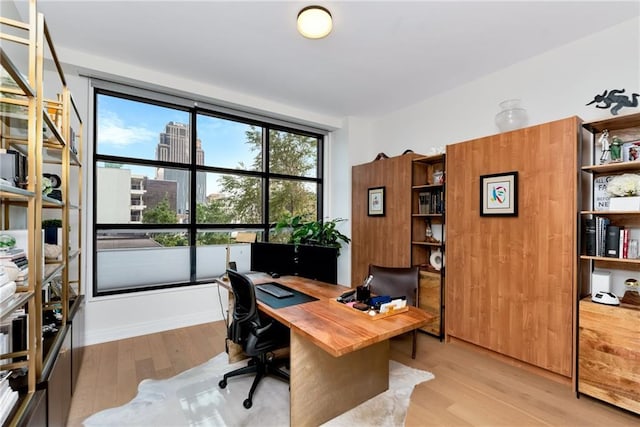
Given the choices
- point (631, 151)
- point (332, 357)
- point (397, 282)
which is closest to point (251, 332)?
point (332, 357)

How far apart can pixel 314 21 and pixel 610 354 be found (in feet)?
10.4

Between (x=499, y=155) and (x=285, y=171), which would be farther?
(x=285, y=171)

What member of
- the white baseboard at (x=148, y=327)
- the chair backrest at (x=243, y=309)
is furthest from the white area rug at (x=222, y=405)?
the white baseboard at (x=148, y=327)

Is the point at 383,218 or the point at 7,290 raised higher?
the point at 383,218

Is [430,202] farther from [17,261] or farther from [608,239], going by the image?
[17,261]

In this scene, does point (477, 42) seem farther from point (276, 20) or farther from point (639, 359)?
point (639, 359)

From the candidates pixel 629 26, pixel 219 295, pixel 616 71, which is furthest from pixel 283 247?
pixel 629 26

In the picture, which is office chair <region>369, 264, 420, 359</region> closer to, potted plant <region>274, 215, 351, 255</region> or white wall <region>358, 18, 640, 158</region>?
potted plant <region>274, 215, 351, 255</region>

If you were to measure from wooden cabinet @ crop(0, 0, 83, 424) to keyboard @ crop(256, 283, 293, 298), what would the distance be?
134 centimetres

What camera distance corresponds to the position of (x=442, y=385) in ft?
7.61

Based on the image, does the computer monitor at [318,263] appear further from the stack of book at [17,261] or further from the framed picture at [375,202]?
the stack of book at [17,261]

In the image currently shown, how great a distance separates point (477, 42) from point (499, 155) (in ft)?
3.35

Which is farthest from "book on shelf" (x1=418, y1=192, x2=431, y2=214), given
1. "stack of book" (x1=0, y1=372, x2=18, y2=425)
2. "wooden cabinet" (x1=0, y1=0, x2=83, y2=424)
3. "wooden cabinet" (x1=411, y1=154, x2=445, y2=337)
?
"stack of book" (x1=0, y1=372, x2=18, y2=425)

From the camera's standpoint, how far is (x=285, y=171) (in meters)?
4.52
